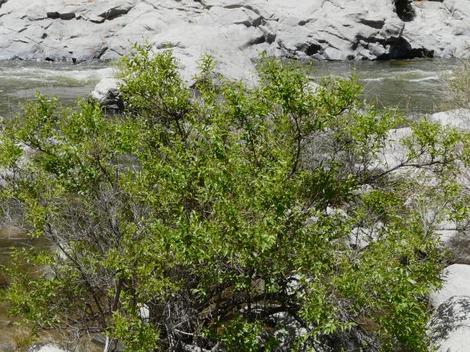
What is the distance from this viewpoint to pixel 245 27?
37594 mm

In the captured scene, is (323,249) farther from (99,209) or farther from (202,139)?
(99,209)

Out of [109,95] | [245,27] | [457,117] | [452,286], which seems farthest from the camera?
[245,27]

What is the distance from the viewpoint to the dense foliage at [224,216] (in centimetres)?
659

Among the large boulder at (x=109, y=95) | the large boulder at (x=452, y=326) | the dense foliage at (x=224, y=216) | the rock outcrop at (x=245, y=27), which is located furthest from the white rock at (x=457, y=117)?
the rock outcrop at (x=245, y=27)

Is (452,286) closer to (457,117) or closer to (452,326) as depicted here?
(452,326)

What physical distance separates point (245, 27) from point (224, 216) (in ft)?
107

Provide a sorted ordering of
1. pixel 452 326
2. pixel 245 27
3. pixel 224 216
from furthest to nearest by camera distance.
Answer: pixel 245 27, pixel 452 326, pixel 224 216

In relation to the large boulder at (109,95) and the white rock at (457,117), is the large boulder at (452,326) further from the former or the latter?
the large boulder at (109,95)

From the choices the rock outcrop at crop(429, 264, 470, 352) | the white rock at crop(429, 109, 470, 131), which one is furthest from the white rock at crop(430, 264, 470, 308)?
the white rock at crop(429, 109, 470, 131)

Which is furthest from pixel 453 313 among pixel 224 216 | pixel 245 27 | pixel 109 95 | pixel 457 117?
pixel 245 27

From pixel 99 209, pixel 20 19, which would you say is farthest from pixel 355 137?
pixel 20 19

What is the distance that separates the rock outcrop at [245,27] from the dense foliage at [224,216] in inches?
1120

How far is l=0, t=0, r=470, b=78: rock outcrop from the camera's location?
38812mm

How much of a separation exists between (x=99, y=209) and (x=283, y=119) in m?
2.65
